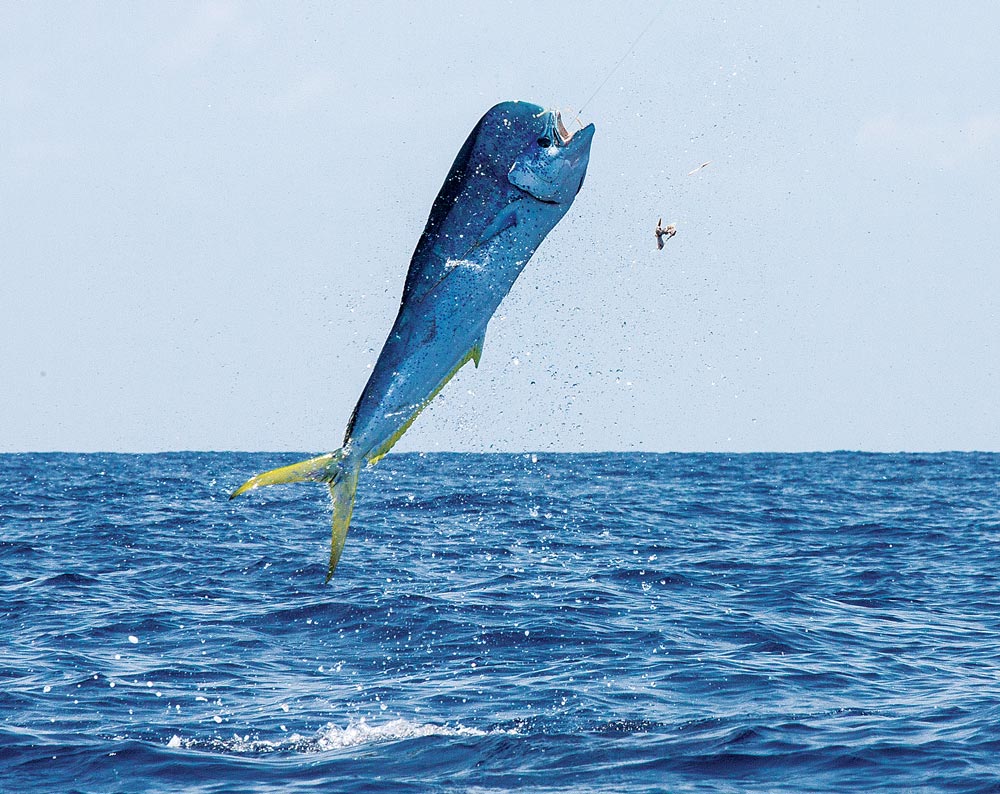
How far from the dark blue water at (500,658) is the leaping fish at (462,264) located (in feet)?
11.7

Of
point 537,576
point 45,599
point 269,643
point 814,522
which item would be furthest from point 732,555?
point 45,599

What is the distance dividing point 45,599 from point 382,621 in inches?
176

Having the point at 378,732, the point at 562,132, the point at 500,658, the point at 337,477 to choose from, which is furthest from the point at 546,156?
the point at 500,658

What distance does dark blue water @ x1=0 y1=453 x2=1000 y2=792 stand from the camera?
317 inches

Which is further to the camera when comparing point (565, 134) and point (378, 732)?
point (378, 732)

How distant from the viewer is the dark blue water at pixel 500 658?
8.05 metres

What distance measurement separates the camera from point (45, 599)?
1431 centimetres

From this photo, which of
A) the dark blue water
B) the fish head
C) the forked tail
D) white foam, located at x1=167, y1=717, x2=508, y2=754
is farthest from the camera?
white foam, located at x1=167, y1=717, x2=508, y2=754

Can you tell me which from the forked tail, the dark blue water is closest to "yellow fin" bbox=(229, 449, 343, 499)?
the forked tail

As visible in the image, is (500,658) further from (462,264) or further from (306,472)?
(462,264)

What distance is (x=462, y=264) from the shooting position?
15.5 ft

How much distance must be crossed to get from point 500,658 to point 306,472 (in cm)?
684

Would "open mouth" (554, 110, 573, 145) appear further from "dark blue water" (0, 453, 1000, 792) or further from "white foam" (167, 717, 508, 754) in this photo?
"white foam" (167, 717, 508, 754)

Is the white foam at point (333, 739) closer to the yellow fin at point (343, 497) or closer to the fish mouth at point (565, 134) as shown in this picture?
the yellow fin at point (343, 497)
